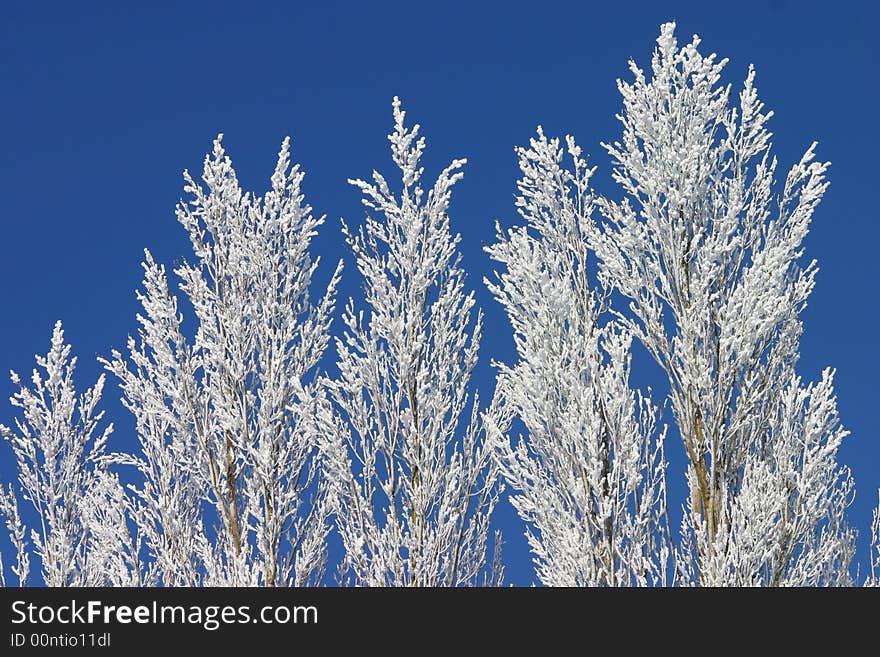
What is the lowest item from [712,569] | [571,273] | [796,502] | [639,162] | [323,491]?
[712,569]

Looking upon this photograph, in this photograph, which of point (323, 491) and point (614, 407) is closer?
point (614, 407)

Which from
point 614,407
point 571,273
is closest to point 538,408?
point 614,407

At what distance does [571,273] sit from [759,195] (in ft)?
7.40

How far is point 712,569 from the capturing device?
956 centimetres

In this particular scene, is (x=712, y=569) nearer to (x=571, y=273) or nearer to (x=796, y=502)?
(x=796, y=502)

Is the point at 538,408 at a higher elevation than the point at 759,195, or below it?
below

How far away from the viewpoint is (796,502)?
1024 centimetres

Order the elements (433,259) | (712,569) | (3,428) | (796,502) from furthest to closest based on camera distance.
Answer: (3,428) < (433,259) < (796,502) < (712,569)

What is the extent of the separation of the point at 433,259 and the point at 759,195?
12.2 ft

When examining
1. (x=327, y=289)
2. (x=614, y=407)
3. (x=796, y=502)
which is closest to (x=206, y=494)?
(x=327, y=289)

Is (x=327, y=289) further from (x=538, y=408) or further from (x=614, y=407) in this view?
(x=614, y=407)

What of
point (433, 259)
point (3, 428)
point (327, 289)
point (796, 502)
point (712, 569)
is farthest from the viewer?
point (3, 428)

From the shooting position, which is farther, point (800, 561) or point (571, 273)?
point (571, 273)

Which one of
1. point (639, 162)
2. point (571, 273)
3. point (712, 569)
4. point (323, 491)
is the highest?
point (639, 162)
